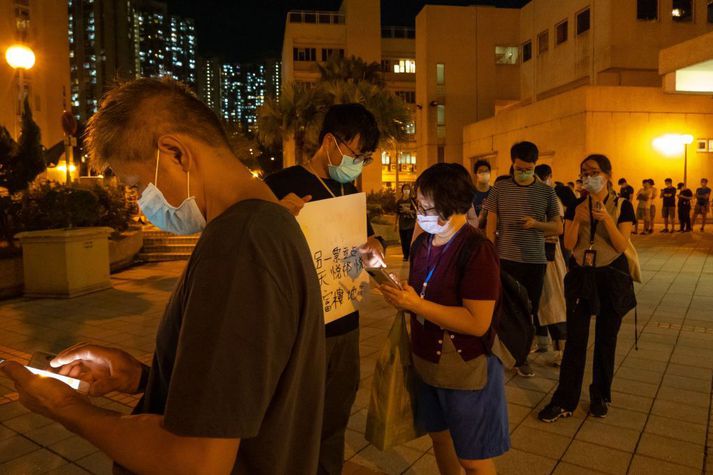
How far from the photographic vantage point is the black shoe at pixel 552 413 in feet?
13.3

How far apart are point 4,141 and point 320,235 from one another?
39.4 ft

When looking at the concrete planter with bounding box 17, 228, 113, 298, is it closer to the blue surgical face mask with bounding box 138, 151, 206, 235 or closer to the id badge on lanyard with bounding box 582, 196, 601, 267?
the id badge on lanyard with bounding box 582, 196, 601, 267

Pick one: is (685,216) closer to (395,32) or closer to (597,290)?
(597,290)

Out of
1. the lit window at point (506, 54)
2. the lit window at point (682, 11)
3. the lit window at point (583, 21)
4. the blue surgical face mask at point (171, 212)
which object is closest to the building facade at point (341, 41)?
the lit window at point (506, 54)

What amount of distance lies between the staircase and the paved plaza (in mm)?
5744

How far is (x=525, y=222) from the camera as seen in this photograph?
4.90 meters

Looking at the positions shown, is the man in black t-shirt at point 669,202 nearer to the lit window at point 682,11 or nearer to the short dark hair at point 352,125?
the lit window at point 682,11

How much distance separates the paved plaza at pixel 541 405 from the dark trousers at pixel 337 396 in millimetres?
1088

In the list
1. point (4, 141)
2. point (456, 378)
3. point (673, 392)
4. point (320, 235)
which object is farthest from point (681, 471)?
point (4, 141)

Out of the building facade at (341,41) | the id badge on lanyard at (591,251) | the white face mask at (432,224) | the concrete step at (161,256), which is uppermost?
the building facade at (341,41)

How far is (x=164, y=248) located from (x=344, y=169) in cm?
1308

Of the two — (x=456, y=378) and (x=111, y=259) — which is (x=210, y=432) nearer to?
(x=456, y=378)

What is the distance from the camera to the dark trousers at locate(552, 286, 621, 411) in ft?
13.2

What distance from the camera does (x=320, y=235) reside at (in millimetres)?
2498
